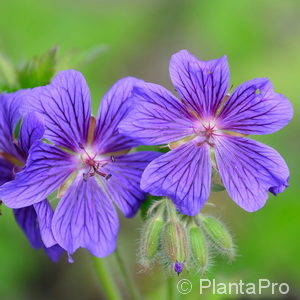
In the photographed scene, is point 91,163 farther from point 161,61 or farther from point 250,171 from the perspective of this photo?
point 161,61

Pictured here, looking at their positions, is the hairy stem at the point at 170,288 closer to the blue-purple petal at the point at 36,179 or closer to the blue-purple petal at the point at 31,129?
the blue-purple petal at the point at 36,179

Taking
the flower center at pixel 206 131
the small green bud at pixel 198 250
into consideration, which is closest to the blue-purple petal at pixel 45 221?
the small green bud at pixel 198 250

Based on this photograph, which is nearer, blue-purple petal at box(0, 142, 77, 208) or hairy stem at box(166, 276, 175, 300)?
blue-purple petal at box(0, 142, 77, 208)

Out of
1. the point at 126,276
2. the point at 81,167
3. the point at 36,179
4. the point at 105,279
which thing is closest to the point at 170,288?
the point at 126,276

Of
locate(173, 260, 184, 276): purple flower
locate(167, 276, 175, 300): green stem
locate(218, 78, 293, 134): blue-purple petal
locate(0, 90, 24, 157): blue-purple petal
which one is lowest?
locate(173, 260, 184, 276): purple flower

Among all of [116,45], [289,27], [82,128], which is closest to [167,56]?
[116,45]

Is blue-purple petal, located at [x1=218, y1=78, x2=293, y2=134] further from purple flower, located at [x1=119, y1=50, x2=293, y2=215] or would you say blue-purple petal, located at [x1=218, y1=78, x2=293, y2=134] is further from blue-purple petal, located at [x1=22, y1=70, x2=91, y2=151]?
blue-purple petal, located at [x1=22, y1=70, x2=91, y2=151]

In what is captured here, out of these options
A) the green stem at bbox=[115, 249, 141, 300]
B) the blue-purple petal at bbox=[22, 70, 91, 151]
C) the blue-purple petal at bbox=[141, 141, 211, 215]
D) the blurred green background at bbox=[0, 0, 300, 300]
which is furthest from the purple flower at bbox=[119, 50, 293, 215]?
the blurred green background at bbox=[0, 0, 300, 300]
